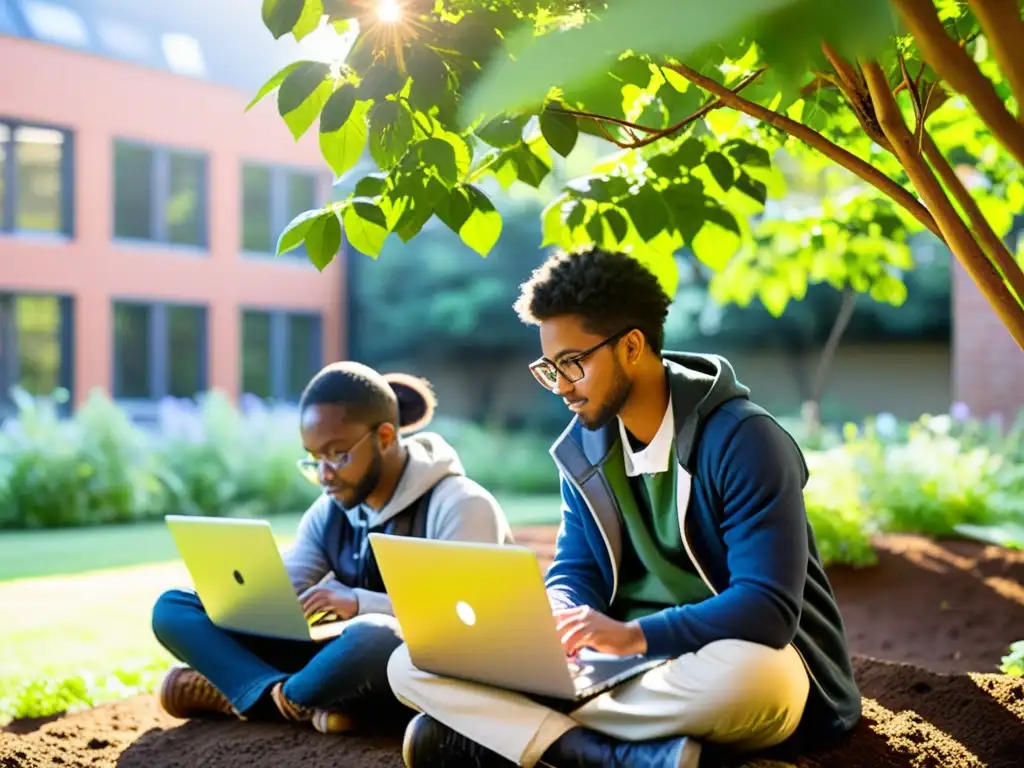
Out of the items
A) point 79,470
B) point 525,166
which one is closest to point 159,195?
point 79,470

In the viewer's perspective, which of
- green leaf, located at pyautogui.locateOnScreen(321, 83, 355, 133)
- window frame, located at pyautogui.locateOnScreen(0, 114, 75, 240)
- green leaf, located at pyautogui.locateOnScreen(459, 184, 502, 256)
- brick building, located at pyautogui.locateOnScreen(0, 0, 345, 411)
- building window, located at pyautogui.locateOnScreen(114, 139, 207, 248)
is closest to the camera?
green leaf, located at pyautogui.locateOnScreen(321, 83, 355, 133)

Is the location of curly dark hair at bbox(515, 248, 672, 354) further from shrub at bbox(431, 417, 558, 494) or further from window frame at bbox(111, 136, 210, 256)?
window frame at bbox(111, 136, 210, 256)

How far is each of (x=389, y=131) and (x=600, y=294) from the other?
70cm

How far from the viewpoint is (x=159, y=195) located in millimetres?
16031

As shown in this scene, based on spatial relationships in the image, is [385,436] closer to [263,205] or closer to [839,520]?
Answer: [839,520]

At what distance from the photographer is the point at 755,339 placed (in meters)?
18.7

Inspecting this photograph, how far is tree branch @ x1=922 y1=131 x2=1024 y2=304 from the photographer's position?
2.16 meters

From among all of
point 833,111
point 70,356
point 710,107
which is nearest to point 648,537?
point 710,107

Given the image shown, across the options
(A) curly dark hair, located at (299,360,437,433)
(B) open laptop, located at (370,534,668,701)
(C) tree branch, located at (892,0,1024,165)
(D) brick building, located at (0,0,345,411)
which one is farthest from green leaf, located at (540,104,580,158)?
Result: (D) brick building, located at (0,0,345,411)

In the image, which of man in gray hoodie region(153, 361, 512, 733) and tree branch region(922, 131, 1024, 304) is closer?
tree branch region(922, 131, 1024, 304)

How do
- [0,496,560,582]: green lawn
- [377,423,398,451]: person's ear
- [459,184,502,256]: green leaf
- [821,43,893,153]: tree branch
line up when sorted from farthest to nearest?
1. [0,496,560,582]: green lawn
2. [377,423,398,451]: person's ear
3. [459,184,502,256]: green leaf
4. [821,43,893,153]: tree branch

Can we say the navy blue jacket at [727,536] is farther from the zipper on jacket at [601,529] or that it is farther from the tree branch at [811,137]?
the tree branch at [811,137]

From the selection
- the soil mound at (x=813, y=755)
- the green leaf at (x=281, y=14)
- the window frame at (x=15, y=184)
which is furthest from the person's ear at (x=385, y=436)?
the window frame at (x=15, y=184)

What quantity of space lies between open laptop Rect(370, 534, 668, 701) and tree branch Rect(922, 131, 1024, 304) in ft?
3.35
